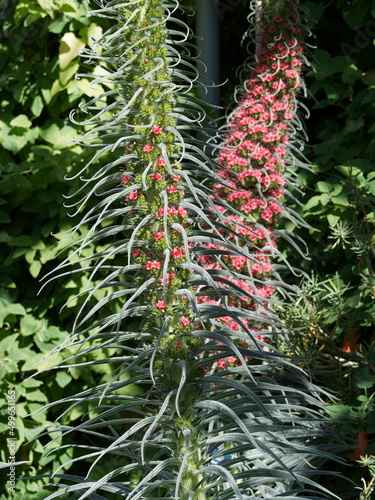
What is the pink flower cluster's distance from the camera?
176 centimetres

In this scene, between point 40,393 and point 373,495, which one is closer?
point 373,495

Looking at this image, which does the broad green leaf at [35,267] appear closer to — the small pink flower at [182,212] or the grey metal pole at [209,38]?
the grey metal pole at [209,38]

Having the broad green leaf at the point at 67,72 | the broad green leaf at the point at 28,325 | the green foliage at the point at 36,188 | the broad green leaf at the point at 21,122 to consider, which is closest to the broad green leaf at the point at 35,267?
the green foliage at the point at 36,188

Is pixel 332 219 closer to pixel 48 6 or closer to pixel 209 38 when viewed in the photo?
pixel 209 38

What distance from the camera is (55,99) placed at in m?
2.27

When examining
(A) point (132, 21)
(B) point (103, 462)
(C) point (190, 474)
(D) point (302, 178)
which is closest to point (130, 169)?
(A) point (132, 21)

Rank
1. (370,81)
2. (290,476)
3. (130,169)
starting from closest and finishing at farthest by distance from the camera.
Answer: (290,476) < (130,169) < (370,81)

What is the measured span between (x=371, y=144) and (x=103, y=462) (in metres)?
1.49

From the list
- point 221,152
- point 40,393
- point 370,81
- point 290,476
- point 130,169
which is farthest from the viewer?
point 40,393

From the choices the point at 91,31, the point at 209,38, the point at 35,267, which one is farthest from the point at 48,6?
the point at 35,267

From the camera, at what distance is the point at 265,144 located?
5.91 feet

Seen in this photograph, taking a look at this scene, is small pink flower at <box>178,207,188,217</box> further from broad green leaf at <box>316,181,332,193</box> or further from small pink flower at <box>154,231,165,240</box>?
broad green leaf at <box>316,181,332,193</box>

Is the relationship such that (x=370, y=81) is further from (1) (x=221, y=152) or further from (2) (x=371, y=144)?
(1) (x=221, y=152)

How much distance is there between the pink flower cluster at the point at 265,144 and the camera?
1.76 meters
